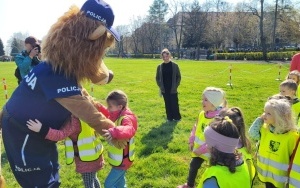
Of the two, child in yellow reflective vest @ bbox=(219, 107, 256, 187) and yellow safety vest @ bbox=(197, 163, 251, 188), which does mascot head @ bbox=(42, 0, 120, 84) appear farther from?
child in yellow reflective vest @ bbox=(219, 107, 256, 187)

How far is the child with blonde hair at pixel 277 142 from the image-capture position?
3.61 m

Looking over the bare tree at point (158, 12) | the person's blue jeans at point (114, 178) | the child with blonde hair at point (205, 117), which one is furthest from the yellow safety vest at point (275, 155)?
the bare tree at point (158, 12)

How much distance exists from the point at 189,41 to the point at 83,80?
228 feet

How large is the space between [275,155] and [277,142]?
0.49 ft

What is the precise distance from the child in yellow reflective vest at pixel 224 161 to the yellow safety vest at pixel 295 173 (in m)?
1.25

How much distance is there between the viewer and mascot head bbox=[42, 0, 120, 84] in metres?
2.38

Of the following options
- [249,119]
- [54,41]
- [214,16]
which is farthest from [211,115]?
[214,16]

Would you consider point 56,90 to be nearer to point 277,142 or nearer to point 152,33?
point 277,142


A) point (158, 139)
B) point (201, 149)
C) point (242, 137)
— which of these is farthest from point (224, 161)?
point (158, 139)

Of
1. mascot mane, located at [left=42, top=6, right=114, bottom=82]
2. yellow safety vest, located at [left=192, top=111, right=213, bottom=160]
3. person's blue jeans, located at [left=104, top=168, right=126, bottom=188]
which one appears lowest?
person's blue jeans, located at [left=104, top=168, right=126, bottom=188]

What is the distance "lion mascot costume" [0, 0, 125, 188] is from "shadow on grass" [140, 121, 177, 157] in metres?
3.71

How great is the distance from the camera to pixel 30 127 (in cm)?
241

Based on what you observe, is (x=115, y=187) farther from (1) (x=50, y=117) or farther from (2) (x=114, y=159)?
(1) (x=50, y=117)

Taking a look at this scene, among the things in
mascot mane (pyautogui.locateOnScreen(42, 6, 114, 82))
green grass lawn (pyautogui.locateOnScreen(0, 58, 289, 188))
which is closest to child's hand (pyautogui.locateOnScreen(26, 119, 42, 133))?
mascot mane (pyautogui.locateOnScreen(42, 6, 114, 82))
